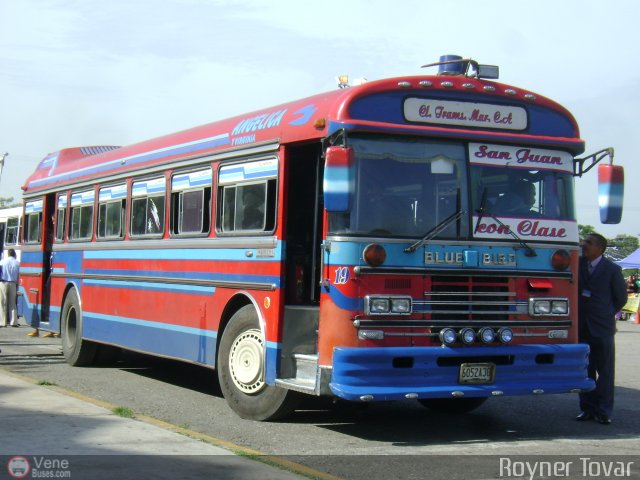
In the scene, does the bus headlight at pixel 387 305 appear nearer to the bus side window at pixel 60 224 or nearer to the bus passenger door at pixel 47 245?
the bus side window at pixel 60 224

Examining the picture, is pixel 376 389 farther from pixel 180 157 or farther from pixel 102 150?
pixel 102 150

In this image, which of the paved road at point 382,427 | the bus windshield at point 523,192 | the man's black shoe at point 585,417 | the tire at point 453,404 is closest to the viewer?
the paved road at point 382,427

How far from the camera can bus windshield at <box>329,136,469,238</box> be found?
27.5 ft

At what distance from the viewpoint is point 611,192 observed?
9.29 meters

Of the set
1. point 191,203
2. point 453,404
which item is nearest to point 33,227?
point 191,203

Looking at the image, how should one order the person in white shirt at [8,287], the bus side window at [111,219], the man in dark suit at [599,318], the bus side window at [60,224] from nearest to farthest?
the man in dark suit at [599,318] < the bus side window at [111,219] < the bus side window at [60,224] < the person in white shirt at [8,287]

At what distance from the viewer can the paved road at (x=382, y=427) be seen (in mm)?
7781

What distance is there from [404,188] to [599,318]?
2.86 m

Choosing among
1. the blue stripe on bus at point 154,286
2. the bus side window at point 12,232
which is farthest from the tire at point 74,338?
the bus side window at point 12,232

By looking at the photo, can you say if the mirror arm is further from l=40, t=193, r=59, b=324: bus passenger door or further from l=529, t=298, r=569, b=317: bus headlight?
l=40, t=193, r=59, b=324: bus passenger door

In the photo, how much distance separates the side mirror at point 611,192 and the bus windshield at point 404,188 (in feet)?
4.88

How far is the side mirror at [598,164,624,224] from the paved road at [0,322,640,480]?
6.87ft

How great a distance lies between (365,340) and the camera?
821 centimetres

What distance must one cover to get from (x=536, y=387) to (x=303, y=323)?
221 cm
